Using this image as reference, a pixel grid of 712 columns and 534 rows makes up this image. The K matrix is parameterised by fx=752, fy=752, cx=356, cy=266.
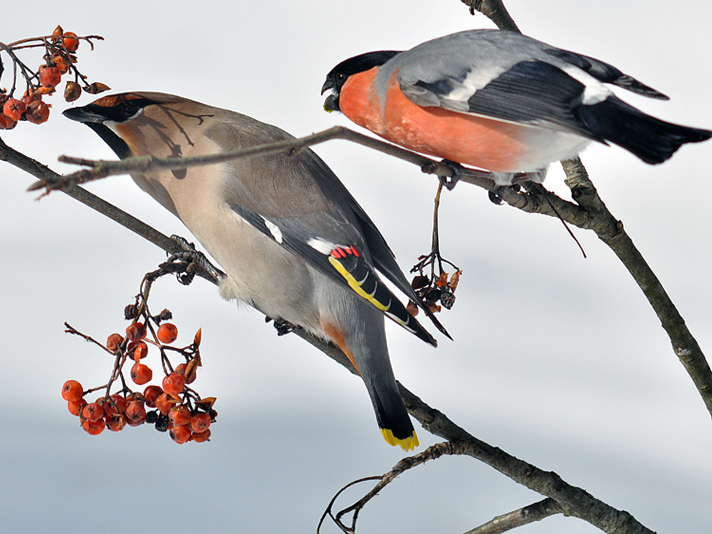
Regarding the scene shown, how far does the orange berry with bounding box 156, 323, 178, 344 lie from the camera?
1092 mm

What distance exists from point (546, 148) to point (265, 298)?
1.84ft

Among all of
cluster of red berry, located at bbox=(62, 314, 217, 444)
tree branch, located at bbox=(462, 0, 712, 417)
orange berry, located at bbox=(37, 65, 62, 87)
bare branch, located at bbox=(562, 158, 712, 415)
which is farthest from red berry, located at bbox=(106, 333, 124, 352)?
bare branch, located at bbox=(562, 158, 712, 415)

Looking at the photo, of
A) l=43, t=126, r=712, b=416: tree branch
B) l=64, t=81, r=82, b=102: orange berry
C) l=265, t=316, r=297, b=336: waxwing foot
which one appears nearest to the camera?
→ l=43, t=126, r=712, b=416: tree branch

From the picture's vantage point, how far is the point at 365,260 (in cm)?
123

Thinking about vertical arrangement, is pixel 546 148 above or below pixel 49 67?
below

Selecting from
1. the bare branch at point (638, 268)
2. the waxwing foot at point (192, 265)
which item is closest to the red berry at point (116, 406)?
the waxwing foot at point (192, 265)

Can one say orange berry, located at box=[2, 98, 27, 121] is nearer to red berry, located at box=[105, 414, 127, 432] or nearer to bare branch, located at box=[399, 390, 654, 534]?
red berry, located at box=[105, 414, 127, 432]

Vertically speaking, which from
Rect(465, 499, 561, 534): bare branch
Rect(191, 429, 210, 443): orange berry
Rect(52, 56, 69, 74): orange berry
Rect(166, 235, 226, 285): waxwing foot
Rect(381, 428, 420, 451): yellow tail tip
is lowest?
Rect(465, 499, 561, 534): bare branch

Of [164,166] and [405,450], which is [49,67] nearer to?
[164,166]

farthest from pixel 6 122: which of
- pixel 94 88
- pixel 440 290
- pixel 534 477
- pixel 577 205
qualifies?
pixel 534 477

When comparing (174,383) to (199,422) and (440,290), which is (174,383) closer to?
(199,422)

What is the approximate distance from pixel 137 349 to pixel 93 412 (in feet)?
0.34

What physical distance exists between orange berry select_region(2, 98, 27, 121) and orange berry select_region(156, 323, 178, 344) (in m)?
0.37

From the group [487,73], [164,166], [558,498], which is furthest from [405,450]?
[164,166]
